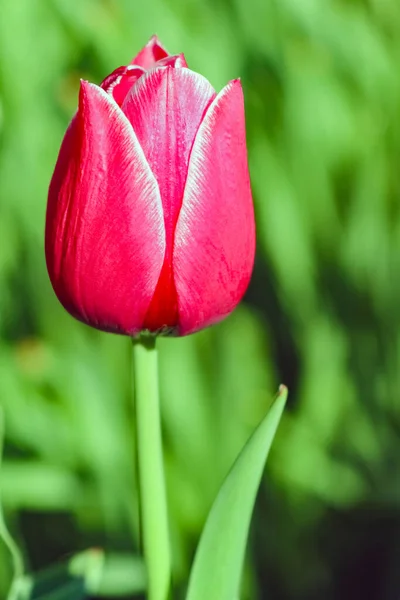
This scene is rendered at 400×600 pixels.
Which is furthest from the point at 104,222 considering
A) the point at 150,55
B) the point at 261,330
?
the point at 261,330

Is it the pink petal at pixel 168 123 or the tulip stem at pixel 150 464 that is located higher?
the pink petal at pixel 168 123

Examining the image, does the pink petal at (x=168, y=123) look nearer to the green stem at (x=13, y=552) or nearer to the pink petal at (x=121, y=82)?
the pink petal at (x=121, y=82)

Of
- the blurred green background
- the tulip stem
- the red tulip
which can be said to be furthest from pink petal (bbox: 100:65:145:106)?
the blurred green background

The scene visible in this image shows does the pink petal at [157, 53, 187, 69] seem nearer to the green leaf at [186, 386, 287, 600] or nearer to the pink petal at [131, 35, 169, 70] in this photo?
the pink petal at [131, 35, 169, 70]

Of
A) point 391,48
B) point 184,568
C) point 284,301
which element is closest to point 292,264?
point 284,301

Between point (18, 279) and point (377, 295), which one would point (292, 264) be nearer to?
point (377, 295)

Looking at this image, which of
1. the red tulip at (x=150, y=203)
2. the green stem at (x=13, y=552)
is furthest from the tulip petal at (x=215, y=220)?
the green stem at (x=13, y=552)
